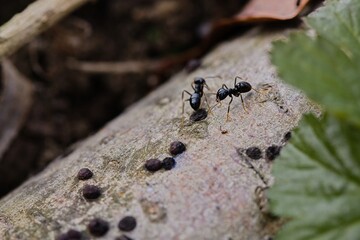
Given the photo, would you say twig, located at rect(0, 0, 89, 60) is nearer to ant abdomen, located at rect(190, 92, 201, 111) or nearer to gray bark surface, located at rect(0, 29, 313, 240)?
gray bark surface, located at rect(0, 29, 313, 240)

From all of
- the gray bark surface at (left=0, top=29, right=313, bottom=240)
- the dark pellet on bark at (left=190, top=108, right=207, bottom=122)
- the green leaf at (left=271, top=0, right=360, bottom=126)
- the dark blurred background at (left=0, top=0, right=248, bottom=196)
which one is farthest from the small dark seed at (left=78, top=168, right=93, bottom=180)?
the dark blurred background at (left=0, top=0, right=248, bottom=196)

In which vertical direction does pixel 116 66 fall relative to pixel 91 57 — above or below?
below

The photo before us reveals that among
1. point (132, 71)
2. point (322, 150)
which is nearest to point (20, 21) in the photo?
point (132, 71)

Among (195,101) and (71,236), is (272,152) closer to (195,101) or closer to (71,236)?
(195,101)

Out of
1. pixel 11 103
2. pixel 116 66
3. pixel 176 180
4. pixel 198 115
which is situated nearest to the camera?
pixel 176 180

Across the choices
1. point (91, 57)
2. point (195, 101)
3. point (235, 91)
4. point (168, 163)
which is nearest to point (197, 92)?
point (195, 101)

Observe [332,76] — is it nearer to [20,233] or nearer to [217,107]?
[217,107]
